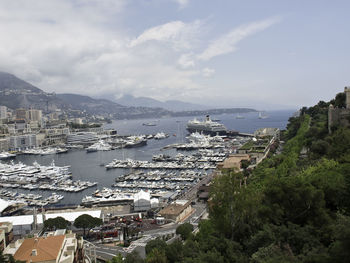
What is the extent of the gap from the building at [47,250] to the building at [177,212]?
17.1ft

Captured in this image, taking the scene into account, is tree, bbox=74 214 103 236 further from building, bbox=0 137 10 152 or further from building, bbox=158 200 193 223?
building, bbox=0 137 10 152

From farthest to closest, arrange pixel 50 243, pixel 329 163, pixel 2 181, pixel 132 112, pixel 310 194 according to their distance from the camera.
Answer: pixel 132 112 → pixel 2 181 → pixel 329 163 → pixel 50 243 → pixel 310 194

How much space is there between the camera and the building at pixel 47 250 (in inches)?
265

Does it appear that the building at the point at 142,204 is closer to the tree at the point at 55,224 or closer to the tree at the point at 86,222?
the tree at the point at 86,222

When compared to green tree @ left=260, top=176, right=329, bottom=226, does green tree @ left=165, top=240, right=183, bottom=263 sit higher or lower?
lower

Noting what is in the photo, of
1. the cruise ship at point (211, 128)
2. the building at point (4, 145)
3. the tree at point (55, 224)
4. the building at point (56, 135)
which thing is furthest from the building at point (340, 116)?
the building at point (56, 135)

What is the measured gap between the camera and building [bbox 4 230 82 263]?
6.73 m

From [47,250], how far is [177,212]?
661 cm

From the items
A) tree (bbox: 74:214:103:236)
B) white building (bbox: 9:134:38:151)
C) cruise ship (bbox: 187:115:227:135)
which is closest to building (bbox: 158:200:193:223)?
tree (bbox: 74:214:103:236)

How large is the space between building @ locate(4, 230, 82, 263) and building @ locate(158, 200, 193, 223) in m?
5.21

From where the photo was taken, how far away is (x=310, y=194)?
19.6 ft

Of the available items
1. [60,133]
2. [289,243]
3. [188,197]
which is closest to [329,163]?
[289,243]

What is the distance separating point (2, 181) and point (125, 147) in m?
21.0

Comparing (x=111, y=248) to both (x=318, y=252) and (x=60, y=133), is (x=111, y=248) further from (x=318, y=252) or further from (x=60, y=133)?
(x=60, y=133)
